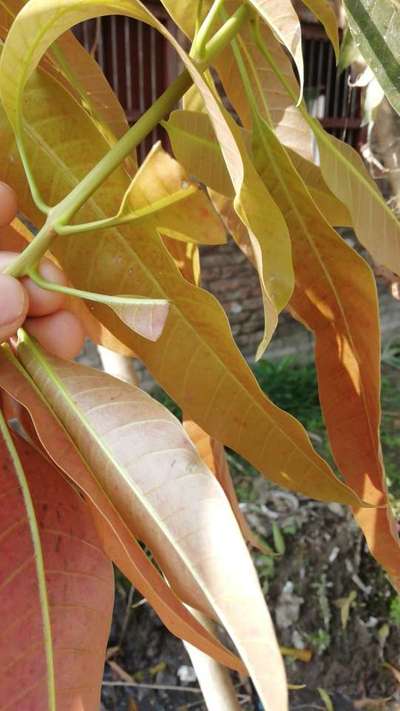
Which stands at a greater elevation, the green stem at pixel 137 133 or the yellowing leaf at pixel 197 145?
the green stem at pixel 137 133

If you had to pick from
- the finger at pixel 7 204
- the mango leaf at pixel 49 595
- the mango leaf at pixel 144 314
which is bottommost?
the mango leaf at pixel 49 595

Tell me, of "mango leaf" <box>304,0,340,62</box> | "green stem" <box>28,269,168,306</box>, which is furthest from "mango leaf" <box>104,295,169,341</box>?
"mango leaf" <box>304,0,340,62</box>

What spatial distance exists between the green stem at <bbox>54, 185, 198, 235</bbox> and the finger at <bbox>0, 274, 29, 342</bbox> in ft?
0.13

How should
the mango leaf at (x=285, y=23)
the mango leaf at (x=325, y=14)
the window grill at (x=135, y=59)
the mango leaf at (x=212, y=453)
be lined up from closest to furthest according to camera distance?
the mango leaf at (x=285, y=23)
the mango leaf at (x=325, y=14)
the mango leaf at (x=212, y=453)
the window grill at (x=135, y=59)

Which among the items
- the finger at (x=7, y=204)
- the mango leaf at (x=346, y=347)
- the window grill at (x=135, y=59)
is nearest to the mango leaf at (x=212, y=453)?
the mango leaf at (x=346, y=347)

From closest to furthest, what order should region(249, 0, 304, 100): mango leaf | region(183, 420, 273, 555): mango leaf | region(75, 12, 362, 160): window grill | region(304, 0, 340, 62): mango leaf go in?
region(249, 0, 304, 100): mango leaf < region(304, 0, 340, 62): mango leaf < region(183, 420, 273, 555): mango leaf < region(75, 12, 362, 160): window grill

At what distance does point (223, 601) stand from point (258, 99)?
348mm

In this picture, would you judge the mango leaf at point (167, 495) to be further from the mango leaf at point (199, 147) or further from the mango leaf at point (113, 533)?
the mango leaf at point (199, 147)

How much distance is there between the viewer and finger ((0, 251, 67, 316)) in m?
0.39

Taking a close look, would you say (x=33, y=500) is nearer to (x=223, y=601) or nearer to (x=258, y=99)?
(x=223, y=601)

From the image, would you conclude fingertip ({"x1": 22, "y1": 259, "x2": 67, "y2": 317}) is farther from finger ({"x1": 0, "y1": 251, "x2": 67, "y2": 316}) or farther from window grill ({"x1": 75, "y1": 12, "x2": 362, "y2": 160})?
window grill ({"x1": 75, "y1": 12, "x2": 362, "y2": 160})

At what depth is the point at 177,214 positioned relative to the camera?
330 millimetres

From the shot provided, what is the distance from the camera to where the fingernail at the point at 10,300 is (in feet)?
1.11

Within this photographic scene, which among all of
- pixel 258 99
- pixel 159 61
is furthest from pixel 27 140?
pixel 159 61
